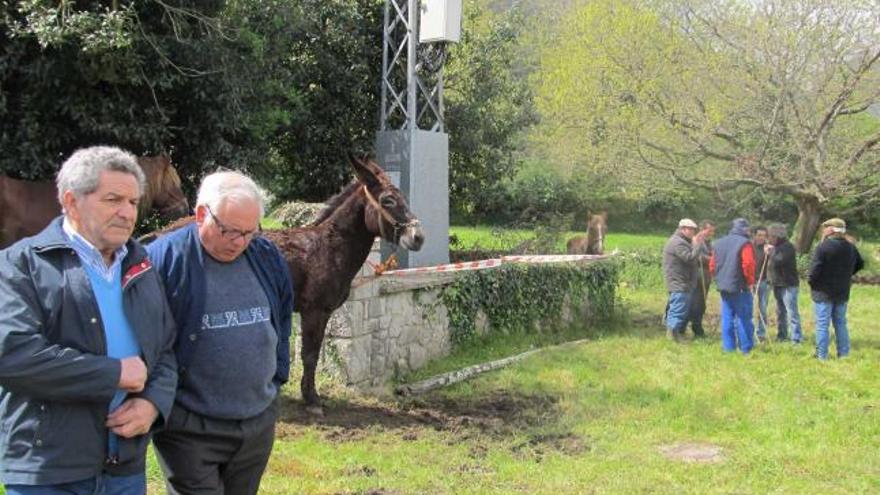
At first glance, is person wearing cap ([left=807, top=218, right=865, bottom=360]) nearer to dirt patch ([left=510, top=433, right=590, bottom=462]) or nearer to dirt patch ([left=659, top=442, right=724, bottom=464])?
dirt patch ([left=659, top=442, right=724, bottom=464])

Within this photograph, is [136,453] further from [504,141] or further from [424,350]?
[504,141]

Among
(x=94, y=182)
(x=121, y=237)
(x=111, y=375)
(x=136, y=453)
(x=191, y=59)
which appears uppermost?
(x=191, y=59)

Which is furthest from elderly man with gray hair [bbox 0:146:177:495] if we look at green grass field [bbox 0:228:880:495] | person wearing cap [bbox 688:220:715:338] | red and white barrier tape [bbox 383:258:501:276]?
person wearing cap [bbox 688:220:715:338]

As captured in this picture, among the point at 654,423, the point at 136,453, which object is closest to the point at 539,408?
the point at 654,423

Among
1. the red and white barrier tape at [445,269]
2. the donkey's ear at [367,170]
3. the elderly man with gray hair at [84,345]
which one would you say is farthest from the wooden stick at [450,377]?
the elderly man with gray hair at [84,345]

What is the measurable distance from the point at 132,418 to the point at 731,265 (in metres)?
10.4

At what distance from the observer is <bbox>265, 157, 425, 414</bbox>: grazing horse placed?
7691mm

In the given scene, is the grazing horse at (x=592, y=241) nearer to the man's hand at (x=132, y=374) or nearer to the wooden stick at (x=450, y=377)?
the wooden stick at (x=450, y=377)

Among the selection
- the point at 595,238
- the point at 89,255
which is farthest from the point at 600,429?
the point at 595,238

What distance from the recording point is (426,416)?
820 centimetres

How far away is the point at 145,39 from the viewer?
1184 centimetres

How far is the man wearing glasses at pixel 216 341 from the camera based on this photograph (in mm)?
3326

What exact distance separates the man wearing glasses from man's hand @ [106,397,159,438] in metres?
0.27

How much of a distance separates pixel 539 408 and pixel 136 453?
6.10 m
